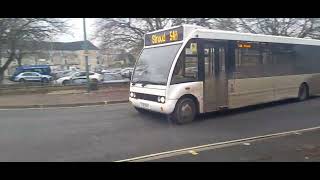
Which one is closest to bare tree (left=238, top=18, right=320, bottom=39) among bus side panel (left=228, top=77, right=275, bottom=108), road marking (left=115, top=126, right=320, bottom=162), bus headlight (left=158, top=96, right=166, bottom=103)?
bus side panel (left=228, top=77, right=275, bottom=108)

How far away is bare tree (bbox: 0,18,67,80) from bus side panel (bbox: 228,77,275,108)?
65.7 ft

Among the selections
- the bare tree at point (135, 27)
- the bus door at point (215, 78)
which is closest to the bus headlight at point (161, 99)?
the bus door at point (215, 78)

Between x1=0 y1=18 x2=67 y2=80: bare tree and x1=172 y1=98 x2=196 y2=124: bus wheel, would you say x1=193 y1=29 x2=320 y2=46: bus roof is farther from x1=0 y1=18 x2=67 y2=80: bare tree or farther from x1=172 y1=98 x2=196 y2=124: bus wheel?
x1=0 y1=18 x2=67 y2=80: bare tree

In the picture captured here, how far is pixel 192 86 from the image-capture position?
34.4ft

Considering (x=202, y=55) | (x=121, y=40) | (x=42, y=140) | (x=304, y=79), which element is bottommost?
(x=42, y=140)

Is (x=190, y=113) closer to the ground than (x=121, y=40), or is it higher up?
closer to the ground

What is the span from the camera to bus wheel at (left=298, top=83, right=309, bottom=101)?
1533 centimetres

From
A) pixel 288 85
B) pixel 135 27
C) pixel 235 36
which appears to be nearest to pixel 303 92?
pixel 288 85

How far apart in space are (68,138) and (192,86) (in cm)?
390

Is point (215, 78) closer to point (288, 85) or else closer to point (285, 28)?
point (288, 85)

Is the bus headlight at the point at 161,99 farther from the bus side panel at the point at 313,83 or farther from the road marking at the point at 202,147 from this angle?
the bus side panel at the point at 313,83
